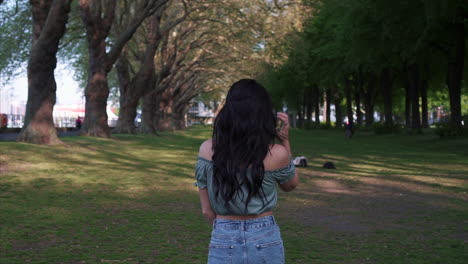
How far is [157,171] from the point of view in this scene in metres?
19.1

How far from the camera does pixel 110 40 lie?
45375 millimetres

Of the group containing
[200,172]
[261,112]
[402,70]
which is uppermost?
[402,70]

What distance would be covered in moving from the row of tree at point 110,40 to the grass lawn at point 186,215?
173 inches

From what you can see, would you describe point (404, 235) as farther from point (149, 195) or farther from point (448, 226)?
point (149, 195)

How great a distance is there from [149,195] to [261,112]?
10.1m

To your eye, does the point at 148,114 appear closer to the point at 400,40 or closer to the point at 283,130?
the point at 400,40

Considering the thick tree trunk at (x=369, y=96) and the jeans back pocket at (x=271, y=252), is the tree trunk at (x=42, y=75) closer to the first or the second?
the jeans back pocket at (x=271, y=252)

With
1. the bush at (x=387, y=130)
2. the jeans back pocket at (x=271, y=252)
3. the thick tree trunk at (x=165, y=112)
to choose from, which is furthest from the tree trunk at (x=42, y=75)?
the thick tree trunk at (x=165, y=112)

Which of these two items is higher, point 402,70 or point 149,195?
point 402,70

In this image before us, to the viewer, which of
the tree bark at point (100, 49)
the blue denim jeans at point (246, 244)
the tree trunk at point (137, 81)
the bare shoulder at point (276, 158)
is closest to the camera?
the blue denim jeans at point (246, 244)

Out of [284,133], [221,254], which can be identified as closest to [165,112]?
[284,133]

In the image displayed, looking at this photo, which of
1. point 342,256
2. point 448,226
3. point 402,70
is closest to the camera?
point 342,256

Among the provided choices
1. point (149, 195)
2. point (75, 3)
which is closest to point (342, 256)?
point (149, 195)

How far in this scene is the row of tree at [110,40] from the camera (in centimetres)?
2439
